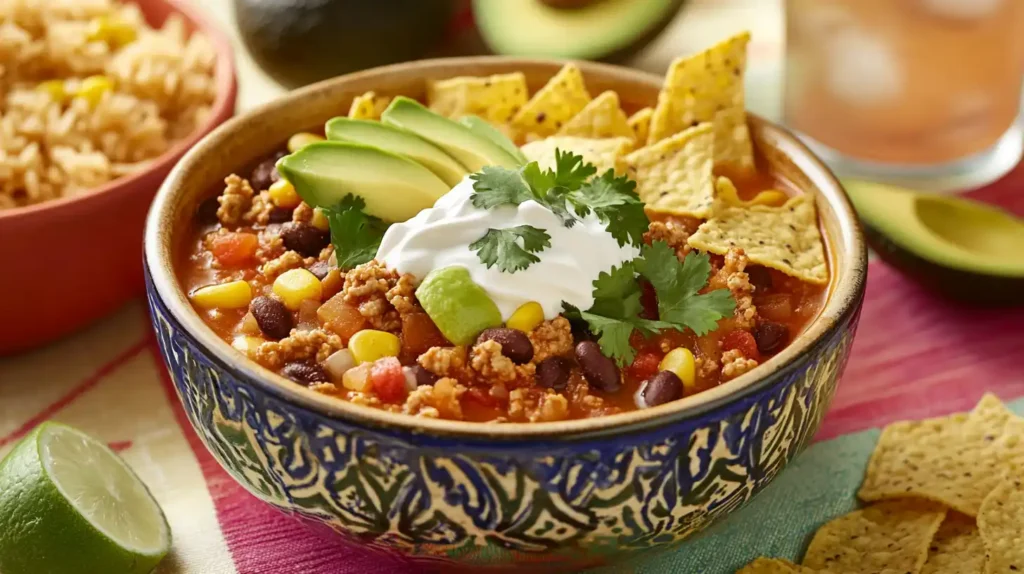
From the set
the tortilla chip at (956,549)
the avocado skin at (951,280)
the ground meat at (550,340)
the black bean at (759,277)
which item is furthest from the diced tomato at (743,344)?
the avocado skin at (951,280)

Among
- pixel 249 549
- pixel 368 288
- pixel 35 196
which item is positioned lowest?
pixel 249 549

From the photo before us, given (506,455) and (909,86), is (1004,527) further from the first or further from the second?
(909,86)

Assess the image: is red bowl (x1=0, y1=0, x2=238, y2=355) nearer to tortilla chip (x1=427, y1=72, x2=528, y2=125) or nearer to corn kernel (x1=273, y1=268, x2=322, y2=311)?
tortilla chip (x1=427, y1=72, x2=528, y2=125)

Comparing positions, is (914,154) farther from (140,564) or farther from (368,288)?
(140,564)

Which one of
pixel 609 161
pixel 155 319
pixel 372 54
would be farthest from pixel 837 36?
pixel 155 319

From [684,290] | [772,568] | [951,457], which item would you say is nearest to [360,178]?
A: [684,290]

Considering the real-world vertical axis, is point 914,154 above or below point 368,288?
below
